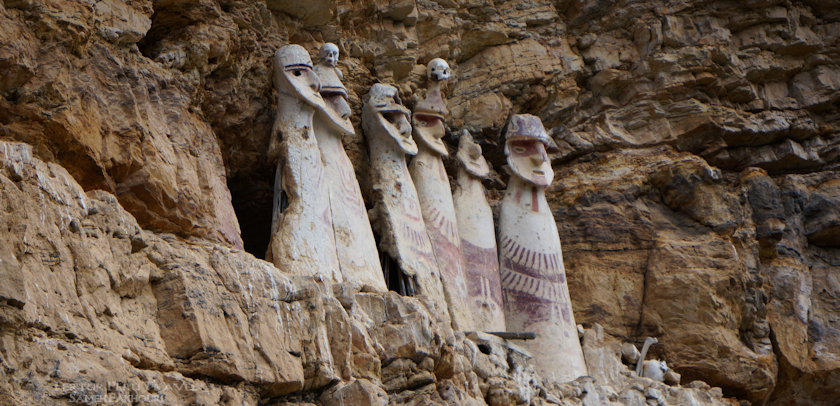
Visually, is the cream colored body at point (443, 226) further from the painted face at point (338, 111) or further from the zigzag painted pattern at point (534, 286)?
the painted face at point (338, 111)

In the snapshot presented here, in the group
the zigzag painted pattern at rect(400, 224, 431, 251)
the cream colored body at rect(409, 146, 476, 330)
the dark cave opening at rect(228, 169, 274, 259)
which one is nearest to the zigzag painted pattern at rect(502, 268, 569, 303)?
the cream colored body at rect(409, 146, 476, 330)

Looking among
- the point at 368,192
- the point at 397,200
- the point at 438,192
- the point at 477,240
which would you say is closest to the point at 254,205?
the point at 368,192

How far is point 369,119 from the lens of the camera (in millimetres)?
7062

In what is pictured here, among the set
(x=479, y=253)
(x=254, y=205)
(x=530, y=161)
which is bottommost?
(x=479, y=253)

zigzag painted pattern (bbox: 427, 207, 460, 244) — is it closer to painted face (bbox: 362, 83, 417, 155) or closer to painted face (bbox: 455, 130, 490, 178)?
painted face (bbox: 362, 83, 417, 155)

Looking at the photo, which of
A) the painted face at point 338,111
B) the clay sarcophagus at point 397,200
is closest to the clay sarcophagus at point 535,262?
the clay sarcophagus at point 397,200

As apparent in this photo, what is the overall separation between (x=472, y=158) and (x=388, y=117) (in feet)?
2.73

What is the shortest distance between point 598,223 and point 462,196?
1.31m

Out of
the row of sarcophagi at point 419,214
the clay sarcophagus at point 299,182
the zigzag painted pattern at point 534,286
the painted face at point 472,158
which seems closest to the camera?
the clay sarcophagus at point 299,182

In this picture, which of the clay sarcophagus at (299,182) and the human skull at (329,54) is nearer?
the clay sarcophagus at (299,182)

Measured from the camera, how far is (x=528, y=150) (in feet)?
25.5

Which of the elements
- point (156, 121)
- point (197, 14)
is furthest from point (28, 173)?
point (197, 14)

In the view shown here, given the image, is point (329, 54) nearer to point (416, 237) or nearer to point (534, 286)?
point (416, 237)

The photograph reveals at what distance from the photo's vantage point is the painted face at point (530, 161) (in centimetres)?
764
